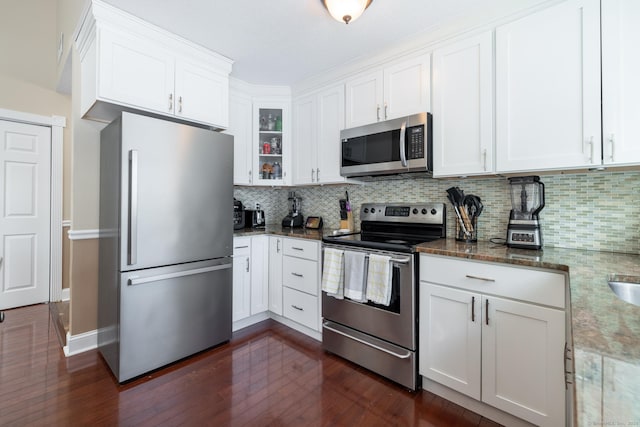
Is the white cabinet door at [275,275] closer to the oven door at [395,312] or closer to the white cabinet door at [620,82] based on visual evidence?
the oven door at [395,312]

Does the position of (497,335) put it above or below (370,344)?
above

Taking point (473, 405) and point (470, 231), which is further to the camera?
point (470, 231)

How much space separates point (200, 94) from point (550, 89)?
7.89ft

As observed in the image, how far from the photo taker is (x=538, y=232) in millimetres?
1739

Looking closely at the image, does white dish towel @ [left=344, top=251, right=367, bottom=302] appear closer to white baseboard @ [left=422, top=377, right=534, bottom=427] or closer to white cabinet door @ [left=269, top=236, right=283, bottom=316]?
white baseboard @ [left=422, top=377, right=534, bottom=427]

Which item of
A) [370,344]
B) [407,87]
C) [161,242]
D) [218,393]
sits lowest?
[218,393]

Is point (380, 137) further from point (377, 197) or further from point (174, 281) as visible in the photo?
point (174, 281)

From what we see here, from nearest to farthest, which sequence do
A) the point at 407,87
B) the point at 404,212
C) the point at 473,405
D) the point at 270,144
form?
the point at 473,405 → the point at 407,87 → the point at 404,212 → the point at 270,144

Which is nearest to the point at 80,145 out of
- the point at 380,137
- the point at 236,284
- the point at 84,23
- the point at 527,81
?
the point at 84,23

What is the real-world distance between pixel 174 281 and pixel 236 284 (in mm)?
642

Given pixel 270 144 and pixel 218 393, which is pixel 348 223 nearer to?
pixel 270 144

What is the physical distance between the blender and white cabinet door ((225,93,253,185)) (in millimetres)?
2327

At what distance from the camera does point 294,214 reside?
3.33 m

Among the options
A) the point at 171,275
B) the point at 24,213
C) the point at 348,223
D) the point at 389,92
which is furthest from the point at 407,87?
the point at 24,213
